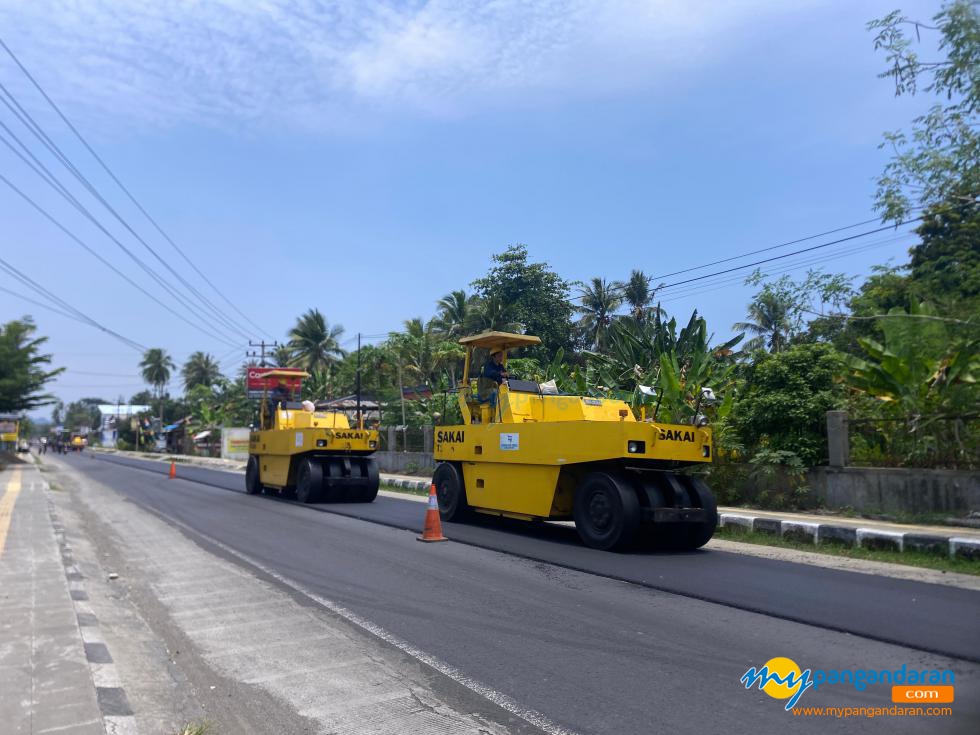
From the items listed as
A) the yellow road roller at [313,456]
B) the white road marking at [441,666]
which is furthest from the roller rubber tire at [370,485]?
the white road marking at [441,666]

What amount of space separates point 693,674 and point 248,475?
16846mm

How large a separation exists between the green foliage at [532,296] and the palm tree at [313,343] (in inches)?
807

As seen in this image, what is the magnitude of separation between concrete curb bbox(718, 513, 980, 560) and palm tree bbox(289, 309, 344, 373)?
137 feet

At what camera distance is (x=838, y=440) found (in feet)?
43.9

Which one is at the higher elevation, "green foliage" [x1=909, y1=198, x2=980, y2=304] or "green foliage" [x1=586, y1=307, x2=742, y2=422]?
"green foliage" [x1=909, y1=198, x2=980, y2=304]

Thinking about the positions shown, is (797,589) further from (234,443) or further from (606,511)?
(234,443)

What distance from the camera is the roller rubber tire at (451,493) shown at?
12344mm

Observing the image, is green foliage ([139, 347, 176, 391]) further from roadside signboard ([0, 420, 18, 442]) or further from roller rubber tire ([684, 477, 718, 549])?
roller rubber tire ([684, 477, 718, 549])

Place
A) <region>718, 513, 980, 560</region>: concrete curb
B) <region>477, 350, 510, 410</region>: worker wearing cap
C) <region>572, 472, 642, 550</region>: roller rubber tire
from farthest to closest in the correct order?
<region>477, 350, 510, 410</region>: worker wearing cap, <region>572, 472, 642, 550</region>: roller rubber tire, <region>718, 513, 980, 560</region>: concrete curb

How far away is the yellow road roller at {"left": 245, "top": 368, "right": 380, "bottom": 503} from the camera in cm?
1619

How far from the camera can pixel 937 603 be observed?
6.45 metres

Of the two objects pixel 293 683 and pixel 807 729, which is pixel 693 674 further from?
pixel 293 683

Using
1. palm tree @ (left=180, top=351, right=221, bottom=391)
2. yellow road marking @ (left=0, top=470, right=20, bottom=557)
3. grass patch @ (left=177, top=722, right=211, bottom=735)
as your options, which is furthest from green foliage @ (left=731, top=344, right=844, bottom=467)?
palm tree @ (left=180, top=351, right=221, bottom=391)

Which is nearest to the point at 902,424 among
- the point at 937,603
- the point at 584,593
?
the point at 937,603
